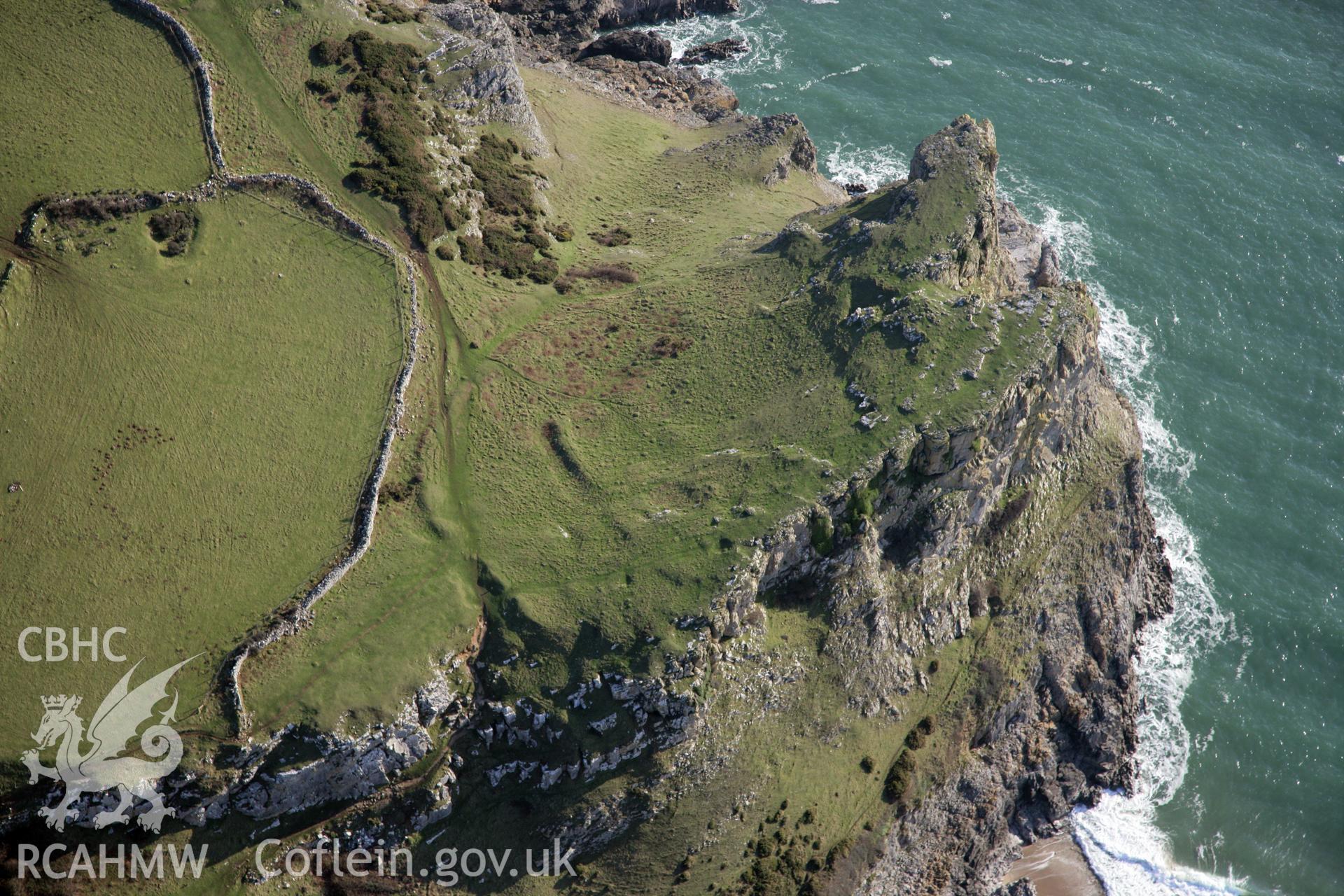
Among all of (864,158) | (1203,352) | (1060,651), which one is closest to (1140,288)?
(1203,352)

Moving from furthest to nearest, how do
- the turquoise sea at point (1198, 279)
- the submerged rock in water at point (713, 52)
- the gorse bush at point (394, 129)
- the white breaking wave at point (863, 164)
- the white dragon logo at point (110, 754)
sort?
the submerged rock in water at point (713, 52) → the white breaking wave at point (863, 164) → the gorse bush at point (394, 129) → the turquoise sea at point (1198, 279) → the white dragon logo at point (110, 754)

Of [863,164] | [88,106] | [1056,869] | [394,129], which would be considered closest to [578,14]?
[863,164]

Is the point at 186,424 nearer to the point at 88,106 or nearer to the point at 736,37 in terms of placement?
the point at 88,106

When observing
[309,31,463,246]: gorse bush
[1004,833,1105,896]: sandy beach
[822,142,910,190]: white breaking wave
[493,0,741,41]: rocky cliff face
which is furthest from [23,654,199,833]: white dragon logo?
[493,0,741,41]: rocky cliff face

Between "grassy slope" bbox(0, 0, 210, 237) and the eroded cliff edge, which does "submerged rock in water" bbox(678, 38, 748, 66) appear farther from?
"grassy slope" bbox(0, 0, 210, 237)

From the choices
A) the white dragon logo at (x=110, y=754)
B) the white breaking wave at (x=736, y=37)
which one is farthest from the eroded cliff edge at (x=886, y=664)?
the white breaking wave at (x=736, y=37)

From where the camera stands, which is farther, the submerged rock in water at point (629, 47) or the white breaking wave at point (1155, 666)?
the submerged rock in water at point (629, 47)

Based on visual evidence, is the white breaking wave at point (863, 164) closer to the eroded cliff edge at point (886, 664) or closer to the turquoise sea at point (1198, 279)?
the turquoise sea at point (1198, 279)
